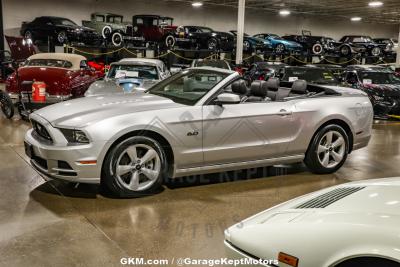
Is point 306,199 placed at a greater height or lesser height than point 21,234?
greater

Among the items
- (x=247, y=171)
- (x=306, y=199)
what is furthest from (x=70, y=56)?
(x=306, y=199)

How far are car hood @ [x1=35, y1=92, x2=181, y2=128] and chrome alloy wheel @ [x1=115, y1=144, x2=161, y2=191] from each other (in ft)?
1.43

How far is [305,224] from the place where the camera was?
2.14 m

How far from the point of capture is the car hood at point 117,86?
8984 millimetres

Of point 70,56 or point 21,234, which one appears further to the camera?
point 70,56

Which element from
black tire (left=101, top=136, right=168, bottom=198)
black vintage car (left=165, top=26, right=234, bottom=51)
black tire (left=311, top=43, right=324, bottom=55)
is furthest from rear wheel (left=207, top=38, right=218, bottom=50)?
black tire (left=101, top=136, right=168, bottom=198)

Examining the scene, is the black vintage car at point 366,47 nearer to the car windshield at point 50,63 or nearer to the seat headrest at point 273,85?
the car windshield at point 50,63

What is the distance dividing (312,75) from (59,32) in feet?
45.4

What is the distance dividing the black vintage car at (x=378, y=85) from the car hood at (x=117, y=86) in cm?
578

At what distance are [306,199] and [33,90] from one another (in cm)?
820

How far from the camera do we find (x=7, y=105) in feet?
32.9

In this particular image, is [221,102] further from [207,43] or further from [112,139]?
[207,43]

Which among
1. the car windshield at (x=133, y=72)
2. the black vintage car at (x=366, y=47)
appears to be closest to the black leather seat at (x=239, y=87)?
the car windshield at (x=133, y=72)

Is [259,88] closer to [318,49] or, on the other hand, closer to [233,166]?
[233,166]
